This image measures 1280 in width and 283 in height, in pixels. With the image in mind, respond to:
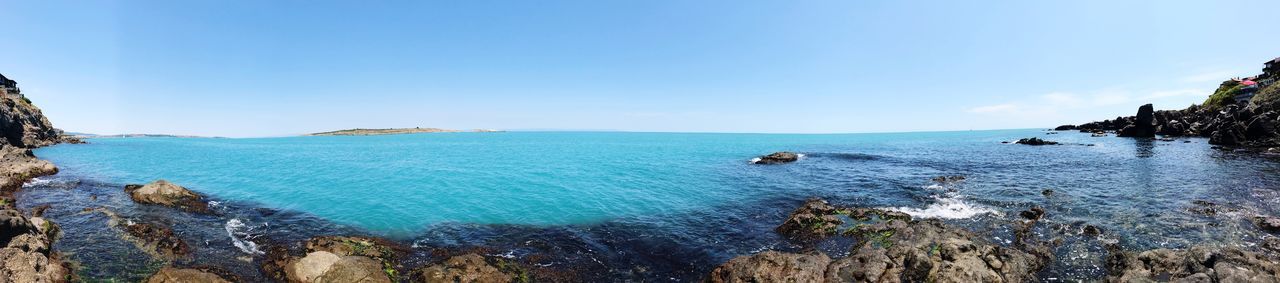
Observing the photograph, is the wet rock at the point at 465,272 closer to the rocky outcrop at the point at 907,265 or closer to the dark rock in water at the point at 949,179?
the rocky outcrop at the point at 907,265

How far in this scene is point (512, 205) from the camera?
30031 millimetres

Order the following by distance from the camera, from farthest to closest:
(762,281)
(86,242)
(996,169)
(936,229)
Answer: (996,169), (936,229), (86,242), (762,281)

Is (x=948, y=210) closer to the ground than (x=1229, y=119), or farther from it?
closer to the ground

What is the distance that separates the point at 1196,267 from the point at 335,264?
90.4 ft

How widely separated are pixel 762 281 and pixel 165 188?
125ft

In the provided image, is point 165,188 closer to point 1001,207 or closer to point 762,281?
point 762,281

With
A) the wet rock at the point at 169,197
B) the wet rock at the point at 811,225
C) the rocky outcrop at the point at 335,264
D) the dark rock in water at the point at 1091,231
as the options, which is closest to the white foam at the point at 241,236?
the rocky outcrop at the point at 335,264

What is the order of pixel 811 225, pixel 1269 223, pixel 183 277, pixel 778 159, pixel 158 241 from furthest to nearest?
1. pixel 778 159
2. pixel 811 225
3. pixel 1269 223
4. pixel 158 241
5. pixel 183 277

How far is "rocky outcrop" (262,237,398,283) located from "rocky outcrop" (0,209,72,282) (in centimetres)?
552

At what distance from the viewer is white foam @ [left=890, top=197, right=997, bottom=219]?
1003 inches

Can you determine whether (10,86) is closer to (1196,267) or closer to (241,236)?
(241,236)

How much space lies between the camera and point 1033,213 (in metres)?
24.2

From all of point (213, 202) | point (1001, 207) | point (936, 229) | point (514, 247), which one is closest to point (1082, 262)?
point (936, 229)

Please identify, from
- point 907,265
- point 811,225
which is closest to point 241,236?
point 811,225
